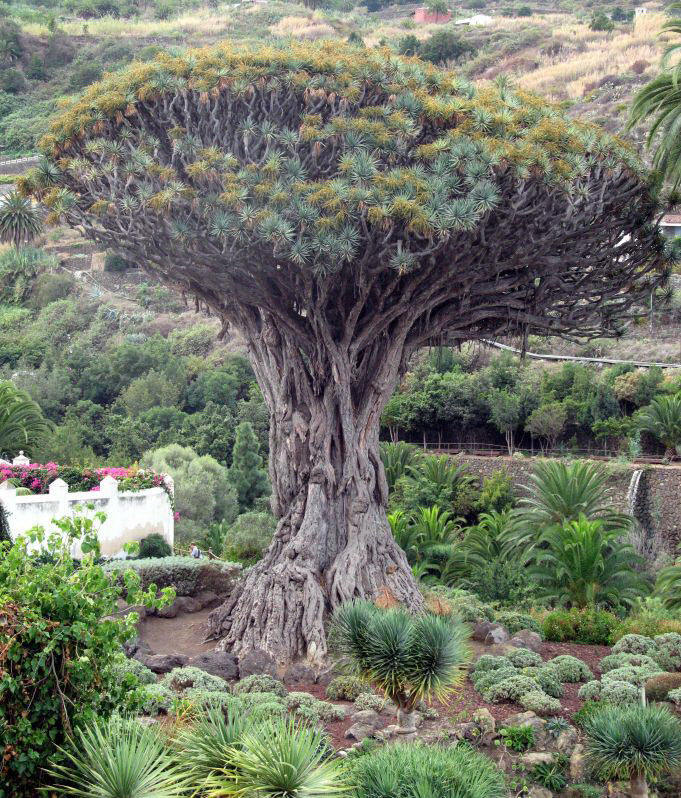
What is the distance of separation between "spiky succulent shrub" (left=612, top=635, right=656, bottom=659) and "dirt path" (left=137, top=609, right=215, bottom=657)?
6.34 meters

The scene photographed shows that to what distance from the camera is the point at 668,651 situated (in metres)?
15.5

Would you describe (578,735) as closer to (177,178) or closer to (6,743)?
(6,743)

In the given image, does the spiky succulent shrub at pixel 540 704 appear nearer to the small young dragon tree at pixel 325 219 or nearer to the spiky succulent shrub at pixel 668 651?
the spiky succulent shrub at pixel 668 651

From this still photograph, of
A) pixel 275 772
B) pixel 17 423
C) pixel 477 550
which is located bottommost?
pixel 477 550

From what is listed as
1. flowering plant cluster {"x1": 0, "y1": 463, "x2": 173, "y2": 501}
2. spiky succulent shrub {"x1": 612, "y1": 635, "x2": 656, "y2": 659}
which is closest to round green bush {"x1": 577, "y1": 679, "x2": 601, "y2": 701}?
spiky succulent shrub {"x1": 612, "y1": 635, "x2": 656, "y2": 659}

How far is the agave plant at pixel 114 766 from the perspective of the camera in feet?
25.5

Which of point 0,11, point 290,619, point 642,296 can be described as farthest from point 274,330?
point 0,11

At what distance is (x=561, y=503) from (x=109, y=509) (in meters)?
9.90

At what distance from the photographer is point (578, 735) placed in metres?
12.7

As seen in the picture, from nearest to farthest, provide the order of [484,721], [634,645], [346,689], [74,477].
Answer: [484,721]
[346,689]
[634,645]
[74,477]

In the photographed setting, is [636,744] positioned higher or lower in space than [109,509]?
higher

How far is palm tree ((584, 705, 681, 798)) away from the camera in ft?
34.7

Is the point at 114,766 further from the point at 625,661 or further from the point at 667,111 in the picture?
the point at 667,111

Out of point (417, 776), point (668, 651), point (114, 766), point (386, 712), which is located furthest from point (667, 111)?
point (114, 766)
